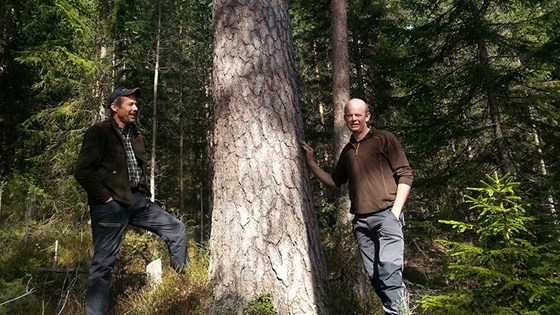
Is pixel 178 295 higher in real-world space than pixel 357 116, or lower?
lower

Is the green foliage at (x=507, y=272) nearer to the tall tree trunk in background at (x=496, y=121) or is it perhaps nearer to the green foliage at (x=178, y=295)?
the green foliage at (x=178, y=295)

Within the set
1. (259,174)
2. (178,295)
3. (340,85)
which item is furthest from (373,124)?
(178,295)

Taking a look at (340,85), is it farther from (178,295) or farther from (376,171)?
(178,295)

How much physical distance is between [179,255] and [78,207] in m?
8.98

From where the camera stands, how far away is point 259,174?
3354 millimetres

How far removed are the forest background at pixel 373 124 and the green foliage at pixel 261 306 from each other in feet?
0.04

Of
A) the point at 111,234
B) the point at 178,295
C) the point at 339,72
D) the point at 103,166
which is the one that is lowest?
the point at 178,295

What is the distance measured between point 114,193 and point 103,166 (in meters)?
0.27

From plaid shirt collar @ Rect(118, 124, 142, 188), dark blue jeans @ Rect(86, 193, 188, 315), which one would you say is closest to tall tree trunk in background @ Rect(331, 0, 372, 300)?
dark blue jeans @ Rect(86, 193, 188, 315)

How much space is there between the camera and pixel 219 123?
12.0 ft

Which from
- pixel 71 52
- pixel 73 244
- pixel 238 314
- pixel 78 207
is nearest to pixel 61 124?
pixel 71 52

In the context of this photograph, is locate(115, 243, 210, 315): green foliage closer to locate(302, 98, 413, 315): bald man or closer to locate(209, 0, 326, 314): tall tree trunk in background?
locate(209, 0, 326, 314): tall tree trunk in background

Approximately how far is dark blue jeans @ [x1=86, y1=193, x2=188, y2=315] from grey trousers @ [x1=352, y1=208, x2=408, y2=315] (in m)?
1.87

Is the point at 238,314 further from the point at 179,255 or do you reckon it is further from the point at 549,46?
the point at 549,46
